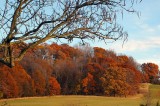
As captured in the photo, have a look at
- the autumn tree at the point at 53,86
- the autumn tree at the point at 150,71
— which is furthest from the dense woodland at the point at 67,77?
the autumn tree at the point at 150,71

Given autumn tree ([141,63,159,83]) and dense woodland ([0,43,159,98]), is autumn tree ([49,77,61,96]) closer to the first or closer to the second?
dense woodland ([0,43,159,98])

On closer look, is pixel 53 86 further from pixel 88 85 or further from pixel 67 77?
pixel 88 85

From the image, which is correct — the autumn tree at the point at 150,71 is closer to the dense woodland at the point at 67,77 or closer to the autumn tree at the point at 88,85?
the dense woodland at the point at 67,77

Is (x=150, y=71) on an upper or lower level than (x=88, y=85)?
upper

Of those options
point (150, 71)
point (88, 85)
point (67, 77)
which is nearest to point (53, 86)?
point (67, 77)

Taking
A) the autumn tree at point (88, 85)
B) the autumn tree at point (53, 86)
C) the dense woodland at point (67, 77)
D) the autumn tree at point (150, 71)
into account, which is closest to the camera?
the dense woodland at point (67, 77)

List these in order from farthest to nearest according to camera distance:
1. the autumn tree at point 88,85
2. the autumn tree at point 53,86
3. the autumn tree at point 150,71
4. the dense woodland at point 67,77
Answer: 1. the autumn tree at point 150,71
2. the autumn tree at point 88,85
3. the autumn tree at point 53,86
4. the dense woodland at point 67,77

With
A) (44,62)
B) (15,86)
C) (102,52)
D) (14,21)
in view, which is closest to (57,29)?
(14,21)

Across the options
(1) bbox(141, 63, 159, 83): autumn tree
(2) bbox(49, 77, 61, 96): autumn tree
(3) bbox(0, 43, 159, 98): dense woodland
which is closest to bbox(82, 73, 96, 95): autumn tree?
(3) bbox(0, 43, 159, 98): dense woodland

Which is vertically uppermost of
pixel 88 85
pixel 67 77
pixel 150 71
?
pixel 150 71

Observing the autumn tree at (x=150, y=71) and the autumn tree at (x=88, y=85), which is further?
the autumn tree at (x=150, y=71)

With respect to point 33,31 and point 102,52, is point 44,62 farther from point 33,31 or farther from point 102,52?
point 33,31

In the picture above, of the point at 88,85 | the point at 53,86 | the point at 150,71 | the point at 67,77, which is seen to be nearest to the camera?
the point at 53,86

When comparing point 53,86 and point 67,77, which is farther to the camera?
point 67,77
